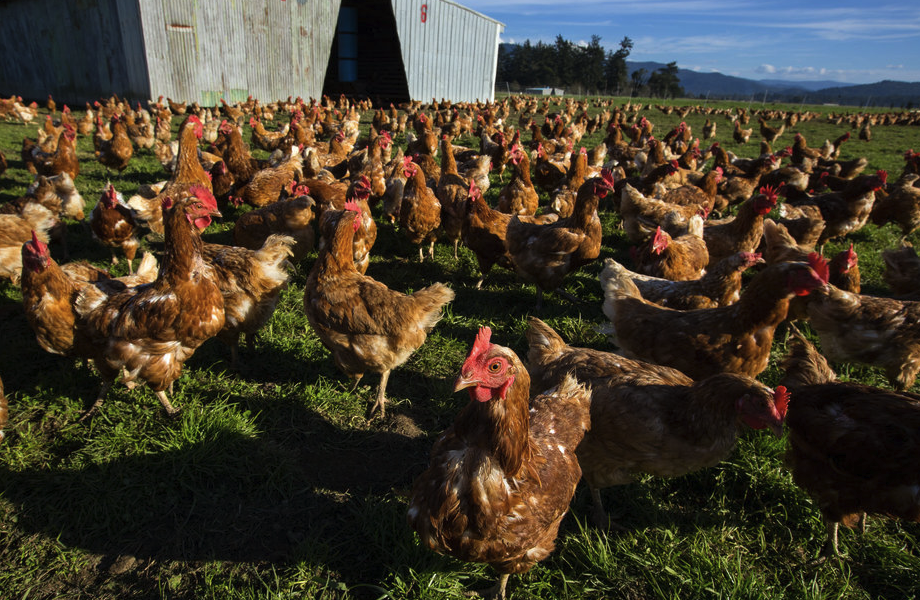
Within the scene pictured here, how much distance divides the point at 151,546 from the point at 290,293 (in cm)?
339

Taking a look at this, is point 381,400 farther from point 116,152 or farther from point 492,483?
point 116,152

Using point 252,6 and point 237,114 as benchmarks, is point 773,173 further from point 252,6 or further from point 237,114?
point 252,6

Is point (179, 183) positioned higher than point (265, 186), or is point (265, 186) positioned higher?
point (179, 183)

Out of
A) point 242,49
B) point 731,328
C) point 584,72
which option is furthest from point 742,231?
point 584,72

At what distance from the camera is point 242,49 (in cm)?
2297

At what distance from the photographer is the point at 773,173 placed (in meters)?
9.73

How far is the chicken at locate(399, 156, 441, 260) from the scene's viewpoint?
21.9 feet

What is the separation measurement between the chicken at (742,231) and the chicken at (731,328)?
7.82ft

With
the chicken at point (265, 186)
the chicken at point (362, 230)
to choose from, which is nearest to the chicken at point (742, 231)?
the chicken at point (362, 230)

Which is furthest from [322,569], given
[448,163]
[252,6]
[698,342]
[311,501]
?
[252,6]

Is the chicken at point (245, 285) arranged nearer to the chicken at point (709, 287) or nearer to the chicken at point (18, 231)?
the chicken at point (18, 231)

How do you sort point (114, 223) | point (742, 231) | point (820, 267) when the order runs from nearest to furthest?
point (820, 267), point (114, 223), point (742, 231)

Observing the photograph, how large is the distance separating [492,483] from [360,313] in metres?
2.08

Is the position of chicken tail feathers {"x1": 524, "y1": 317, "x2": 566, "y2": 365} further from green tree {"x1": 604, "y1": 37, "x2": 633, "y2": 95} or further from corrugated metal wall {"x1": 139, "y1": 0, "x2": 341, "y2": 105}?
green tree {"x1": 604, "y1": 37, "x2": 633, "y2": 95}
